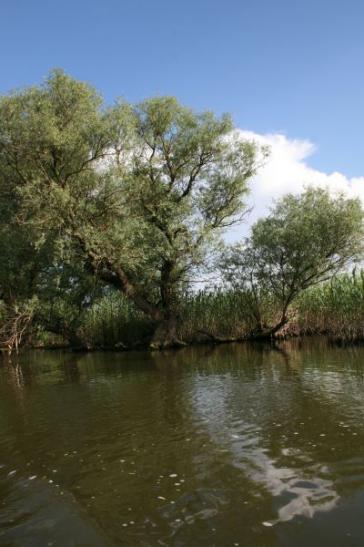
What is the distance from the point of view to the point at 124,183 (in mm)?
27062

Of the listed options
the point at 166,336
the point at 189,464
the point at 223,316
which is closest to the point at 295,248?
the point at 223,316

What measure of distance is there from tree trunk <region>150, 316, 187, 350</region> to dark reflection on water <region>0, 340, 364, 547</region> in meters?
14.9

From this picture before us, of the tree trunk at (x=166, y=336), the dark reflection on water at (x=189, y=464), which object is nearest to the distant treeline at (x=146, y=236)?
the tree trunk at (x=166, y=336)

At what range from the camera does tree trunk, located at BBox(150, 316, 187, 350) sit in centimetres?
3009

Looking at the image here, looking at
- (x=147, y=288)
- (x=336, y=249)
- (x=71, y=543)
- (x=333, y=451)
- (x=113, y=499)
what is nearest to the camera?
(x=71, y=543)

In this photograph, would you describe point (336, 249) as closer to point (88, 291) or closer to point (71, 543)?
point (88, 291)

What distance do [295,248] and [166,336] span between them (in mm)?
9515

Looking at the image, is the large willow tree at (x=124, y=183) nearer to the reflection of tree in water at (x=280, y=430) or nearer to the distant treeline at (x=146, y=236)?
the distant treeline at (x=146, y=236)

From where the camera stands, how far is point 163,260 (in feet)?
96.6

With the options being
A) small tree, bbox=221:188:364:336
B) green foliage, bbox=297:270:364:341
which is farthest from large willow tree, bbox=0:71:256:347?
green foliage, bbox=297:270:364:341

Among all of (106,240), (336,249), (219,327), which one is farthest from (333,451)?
(219,327)

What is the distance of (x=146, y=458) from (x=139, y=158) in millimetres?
23888

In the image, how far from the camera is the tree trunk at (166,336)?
1185 inches

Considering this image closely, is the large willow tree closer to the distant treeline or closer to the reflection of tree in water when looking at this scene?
the distant treeline
